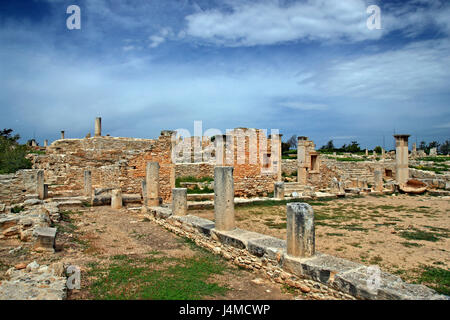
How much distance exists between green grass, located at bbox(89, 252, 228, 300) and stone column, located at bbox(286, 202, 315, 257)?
1.38 meters

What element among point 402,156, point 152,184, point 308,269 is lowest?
point 308,269

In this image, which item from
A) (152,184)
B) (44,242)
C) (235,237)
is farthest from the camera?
(152,184)

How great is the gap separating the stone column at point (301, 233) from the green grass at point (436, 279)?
199 centimetres

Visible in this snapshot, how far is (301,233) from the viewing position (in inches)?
190

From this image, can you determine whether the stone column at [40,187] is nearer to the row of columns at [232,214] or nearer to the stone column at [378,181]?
the row of columns at [232,214]

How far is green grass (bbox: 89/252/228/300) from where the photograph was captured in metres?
4.19

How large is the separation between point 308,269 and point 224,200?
113 inches

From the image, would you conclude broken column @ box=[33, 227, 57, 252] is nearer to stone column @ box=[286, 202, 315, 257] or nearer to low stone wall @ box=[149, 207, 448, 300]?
low stone wall @ box=[149, 207, 448, 300]

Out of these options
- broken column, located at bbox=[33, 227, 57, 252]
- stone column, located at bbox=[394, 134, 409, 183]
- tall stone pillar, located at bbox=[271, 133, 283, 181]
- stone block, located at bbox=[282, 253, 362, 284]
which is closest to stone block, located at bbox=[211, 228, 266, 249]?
stone block, located at bbox=[282, 253, 362, 284]

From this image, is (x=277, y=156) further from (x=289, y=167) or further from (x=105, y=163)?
(x=105, y=163)

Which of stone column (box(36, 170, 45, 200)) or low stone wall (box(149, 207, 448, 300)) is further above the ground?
stone column (box(36, 170, 45, 200))

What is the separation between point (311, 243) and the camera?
15.8ft

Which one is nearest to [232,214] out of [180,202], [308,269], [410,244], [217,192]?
[217,192]
